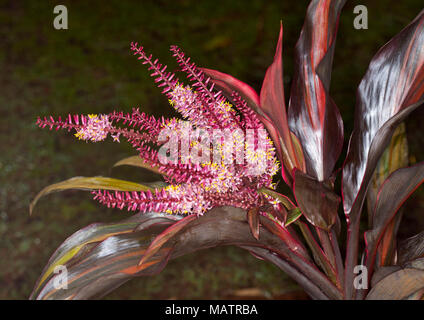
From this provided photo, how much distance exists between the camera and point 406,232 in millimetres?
796

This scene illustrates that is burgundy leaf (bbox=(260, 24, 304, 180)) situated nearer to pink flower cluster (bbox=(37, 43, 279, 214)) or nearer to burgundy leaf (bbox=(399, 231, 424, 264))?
pink flower cluster (bbox=(37, 43, 279, 214))

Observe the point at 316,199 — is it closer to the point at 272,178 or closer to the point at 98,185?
the point at 272,178

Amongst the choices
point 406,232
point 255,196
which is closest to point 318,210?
point 255,196

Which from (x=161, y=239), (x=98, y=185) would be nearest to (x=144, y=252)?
(x=161, y=239)

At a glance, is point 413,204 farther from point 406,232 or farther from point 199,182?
point 199,182

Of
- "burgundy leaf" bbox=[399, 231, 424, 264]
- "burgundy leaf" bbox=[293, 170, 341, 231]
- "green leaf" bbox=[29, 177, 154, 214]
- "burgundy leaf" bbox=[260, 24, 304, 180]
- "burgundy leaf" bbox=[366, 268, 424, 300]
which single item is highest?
"burgundy leaf" bbox=[260, 24, 304, 180]

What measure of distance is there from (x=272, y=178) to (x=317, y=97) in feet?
0.48

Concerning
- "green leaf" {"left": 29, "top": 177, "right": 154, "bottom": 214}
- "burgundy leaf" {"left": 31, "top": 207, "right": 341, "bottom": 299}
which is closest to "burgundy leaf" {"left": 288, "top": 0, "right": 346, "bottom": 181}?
"burgundy leaf" {"left": 31, "top": 207, "right": 341, "bottom": 299}

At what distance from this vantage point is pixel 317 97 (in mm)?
A: 558

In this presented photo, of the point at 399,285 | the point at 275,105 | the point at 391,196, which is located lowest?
the point at 399,285

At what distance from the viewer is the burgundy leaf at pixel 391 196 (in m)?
0.48

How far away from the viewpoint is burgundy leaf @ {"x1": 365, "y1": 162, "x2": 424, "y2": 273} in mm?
479

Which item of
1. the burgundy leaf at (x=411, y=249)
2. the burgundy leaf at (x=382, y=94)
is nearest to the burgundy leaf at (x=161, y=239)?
the burgundy leaf at (x=382, y=94)
